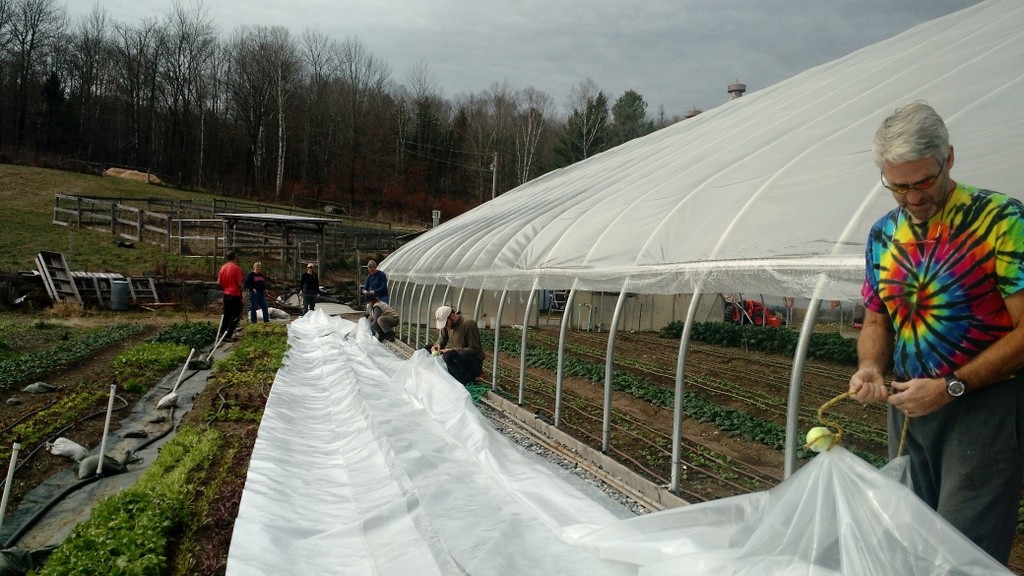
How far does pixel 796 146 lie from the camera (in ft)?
18.8

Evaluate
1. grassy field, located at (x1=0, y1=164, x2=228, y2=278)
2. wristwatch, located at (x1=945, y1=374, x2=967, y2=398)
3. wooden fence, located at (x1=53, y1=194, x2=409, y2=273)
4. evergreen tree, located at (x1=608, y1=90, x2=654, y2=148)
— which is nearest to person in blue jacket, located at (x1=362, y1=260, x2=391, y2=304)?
wooden fence, located at (x1=53, y1=194, x2=409, y2=273)

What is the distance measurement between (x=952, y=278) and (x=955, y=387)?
1.13ft

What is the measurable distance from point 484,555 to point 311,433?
3.59 meters

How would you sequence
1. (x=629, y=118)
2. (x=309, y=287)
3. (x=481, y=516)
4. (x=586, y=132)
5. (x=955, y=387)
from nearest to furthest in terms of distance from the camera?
(x=955, y=387) → (x=481, y=516) → (x=309, y=287) → (x=586, y=132) → (x=629, y=118)

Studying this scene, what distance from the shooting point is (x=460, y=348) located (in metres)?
9.17

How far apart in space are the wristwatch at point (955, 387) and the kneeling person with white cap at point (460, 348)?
7190 millimetres

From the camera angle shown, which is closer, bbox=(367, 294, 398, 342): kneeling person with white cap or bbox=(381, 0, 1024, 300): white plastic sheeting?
bbox=(381, 0, 1024, 300): white plastic sheeting

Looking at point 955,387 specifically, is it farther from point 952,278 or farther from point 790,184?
point 790,184

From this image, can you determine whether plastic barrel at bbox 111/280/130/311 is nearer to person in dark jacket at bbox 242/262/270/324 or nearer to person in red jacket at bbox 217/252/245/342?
person in dark jacket at bbox 242/262/270/324

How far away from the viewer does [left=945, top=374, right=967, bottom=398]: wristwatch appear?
2.15 m

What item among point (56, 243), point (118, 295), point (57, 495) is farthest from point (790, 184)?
point (56, 243)

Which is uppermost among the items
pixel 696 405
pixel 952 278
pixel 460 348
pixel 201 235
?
pixel 201 235

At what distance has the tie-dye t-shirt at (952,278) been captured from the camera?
2.15 m

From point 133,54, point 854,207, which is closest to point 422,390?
point 854,207
